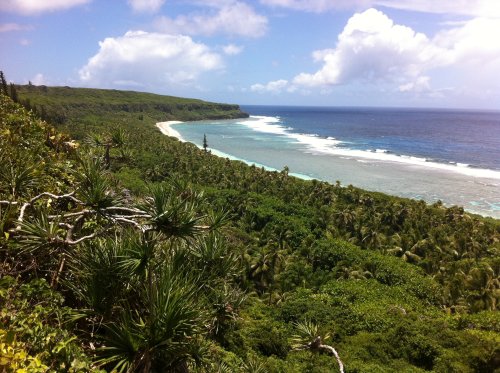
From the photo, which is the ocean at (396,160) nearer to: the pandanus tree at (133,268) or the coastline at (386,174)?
the coastline at (386,174)

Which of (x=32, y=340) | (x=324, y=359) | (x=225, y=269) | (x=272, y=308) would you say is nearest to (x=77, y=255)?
(x=32, y=340)

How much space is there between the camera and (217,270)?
7.90 meters

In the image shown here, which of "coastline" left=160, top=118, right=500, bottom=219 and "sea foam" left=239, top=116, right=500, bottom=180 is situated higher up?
"sea foam" left=239, top=116, right=500, bottom=180

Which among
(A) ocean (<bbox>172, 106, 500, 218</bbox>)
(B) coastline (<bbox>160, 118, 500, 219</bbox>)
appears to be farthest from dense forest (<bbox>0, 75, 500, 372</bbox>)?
(A) ocean (<bbox>172, 106, 500, 218</bbox>)

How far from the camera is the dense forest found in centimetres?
556

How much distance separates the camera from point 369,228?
45.2m

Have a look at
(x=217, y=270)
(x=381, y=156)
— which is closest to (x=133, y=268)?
(x=217, y=270)

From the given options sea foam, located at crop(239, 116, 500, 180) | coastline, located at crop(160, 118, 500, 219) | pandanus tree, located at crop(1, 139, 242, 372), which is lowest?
coastline, located at crop(160, 118, 500, 219)

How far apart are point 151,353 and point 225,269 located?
271 cm

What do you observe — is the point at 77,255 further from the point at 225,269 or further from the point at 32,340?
the point at 225,269

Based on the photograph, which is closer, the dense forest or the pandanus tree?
the pandanus tree

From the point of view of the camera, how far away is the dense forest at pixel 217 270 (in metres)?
5.56

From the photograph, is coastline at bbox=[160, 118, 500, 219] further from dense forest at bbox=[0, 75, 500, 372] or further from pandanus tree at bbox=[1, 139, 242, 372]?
pandanus tree at bbox=[1, 139, 242, 372]

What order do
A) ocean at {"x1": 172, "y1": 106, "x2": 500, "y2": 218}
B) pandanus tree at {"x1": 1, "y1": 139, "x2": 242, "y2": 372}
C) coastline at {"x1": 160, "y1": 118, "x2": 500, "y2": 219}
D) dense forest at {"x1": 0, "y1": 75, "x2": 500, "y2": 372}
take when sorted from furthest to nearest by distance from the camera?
ocean at {"x1": 172, "y1": 106, "x2": 500, "y2": 218}
coastline at {"x1": 160, "y1": 118, "x2": 500, "y2": 219}
dense forest at {"x1": 0, "y1": 75, "x2": 500, "y2": 372}
pandanus tree at {"x1": 1, "y1": 139, "x2": 242, "y2": 372}
